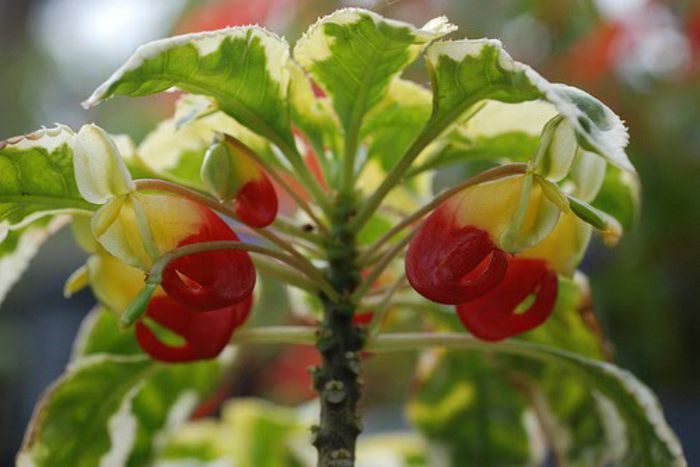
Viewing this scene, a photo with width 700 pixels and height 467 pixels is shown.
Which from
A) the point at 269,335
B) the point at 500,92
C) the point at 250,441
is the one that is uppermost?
the point at 500,92

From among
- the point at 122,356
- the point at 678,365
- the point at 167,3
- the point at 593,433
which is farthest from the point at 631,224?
the point at 167,3

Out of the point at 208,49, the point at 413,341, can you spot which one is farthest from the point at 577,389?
the point at 208,49

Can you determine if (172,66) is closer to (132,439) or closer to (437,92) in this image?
(437,92)

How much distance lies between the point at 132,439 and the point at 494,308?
0.31 m

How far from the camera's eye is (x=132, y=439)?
724 mm

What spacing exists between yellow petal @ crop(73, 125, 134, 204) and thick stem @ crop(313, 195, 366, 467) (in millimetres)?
146

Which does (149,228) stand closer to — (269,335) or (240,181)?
(240,181)

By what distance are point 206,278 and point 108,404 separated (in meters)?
0.25

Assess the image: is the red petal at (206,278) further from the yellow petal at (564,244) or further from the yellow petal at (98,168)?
the yellow petal at (564,244)

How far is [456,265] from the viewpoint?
480mm

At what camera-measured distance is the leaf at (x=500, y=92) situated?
41 centimetres

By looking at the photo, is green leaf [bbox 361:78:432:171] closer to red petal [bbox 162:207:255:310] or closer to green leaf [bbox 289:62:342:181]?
green leaf [bbox 289:62:342:181]

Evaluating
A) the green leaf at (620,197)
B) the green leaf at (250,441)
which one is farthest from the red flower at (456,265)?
the green leaf at (250,441)

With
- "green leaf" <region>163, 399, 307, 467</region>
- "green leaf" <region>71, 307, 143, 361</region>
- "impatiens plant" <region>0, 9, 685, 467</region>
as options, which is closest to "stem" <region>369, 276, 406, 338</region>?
"impatiens plant" <region>0, 9, 685, 467</region>
